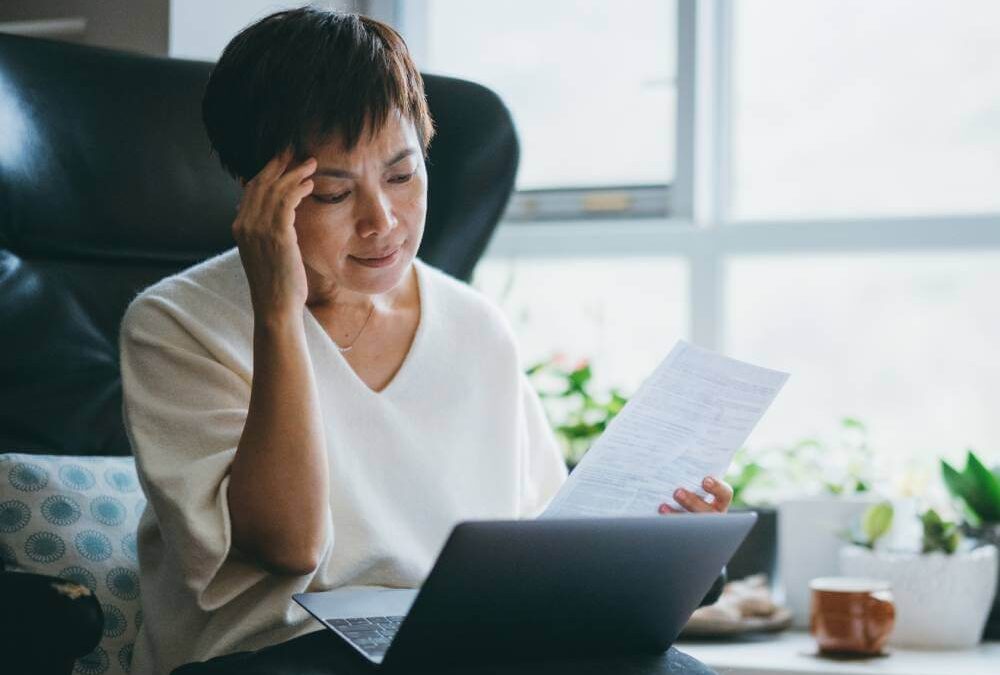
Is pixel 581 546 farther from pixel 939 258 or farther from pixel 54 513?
pixel 939 258

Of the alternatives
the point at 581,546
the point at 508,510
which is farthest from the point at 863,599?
the point at 581,546

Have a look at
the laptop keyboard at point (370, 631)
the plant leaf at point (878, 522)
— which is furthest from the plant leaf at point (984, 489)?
the laptop keyboard at point (370, 631)

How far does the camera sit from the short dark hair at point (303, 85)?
1229 mm

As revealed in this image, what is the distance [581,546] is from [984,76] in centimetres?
169

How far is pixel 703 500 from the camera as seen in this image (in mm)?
1260

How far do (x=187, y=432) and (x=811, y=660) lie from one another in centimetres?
107

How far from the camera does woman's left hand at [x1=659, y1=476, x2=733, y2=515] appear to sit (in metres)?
1.25

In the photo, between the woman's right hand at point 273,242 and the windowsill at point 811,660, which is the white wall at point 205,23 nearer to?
the woman's right hand at point 273,242

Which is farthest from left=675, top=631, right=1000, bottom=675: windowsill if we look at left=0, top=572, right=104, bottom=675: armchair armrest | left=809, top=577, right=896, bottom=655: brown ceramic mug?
left=0, top=572, right=104, bottom=675: armchair armrest

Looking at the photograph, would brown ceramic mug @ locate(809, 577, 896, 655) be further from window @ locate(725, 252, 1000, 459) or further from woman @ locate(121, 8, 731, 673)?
woman @ locate(121, 8, 731, 673)

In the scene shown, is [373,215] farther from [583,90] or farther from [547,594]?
[583,90]

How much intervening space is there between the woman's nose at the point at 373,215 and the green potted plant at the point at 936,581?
3.62ft

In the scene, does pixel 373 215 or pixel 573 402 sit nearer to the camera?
pixel 373 215

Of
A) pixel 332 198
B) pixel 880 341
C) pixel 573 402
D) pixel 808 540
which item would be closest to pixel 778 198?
pixel 880 341
